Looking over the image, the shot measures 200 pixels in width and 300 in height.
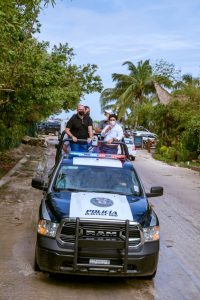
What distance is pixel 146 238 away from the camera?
638cm

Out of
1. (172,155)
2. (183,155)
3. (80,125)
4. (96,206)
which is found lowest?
(172,155)

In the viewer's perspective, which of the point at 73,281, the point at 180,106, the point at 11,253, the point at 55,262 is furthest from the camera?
the point at 180,106

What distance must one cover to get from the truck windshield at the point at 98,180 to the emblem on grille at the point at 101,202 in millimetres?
544

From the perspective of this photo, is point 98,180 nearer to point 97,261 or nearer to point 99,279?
point 99,279

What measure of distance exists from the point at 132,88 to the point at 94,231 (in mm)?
48526

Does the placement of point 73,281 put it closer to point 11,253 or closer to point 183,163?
point 11,253

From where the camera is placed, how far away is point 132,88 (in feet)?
177

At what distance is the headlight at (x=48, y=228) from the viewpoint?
6285mm

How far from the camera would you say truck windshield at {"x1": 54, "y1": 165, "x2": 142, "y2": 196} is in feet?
24.5

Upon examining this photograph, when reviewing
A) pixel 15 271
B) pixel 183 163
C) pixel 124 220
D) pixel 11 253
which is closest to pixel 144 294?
pixel 124 220

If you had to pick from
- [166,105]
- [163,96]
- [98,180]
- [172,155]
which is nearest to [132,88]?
[163,96]

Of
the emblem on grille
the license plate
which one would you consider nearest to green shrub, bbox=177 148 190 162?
the emblem on grille

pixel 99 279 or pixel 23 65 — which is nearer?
pixel 99 279

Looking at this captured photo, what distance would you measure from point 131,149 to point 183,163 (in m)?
2.79
